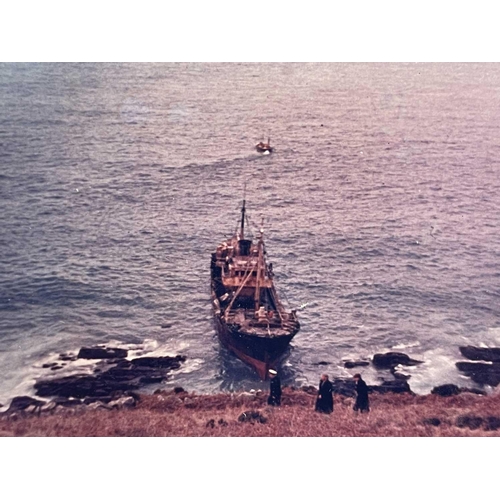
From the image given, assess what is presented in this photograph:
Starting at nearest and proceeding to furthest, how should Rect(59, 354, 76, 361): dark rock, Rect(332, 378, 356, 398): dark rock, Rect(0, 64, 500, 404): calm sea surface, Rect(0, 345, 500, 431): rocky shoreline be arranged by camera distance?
Rect(0, 345, 500, 431): rocky shoreline, Rect(332, 378, 356, 398): dark rock, Rect(59, 354, 76, 361): dark rock, Rect(0, 64, 500, 404): calm sea surface

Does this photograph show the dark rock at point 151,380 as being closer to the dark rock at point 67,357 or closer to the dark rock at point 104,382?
the dark rock at point 104,382

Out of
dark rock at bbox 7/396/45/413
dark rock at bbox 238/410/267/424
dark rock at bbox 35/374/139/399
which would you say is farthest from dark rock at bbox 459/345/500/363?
dark rock at bbox 7/396/45/413

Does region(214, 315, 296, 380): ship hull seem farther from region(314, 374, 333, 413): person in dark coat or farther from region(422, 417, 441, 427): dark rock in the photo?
region(422, 417, 441, 427): dark rock

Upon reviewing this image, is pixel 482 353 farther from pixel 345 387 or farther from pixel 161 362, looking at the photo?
pixel 161 362

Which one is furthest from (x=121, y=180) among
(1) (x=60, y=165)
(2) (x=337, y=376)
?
(2) (x=337, y=376)

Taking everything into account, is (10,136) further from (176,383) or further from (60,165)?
(176,383)

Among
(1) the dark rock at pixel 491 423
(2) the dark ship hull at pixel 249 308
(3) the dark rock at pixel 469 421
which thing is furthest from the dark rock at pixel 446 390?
Result: (2) the dark ship hull at pixel 249 308
